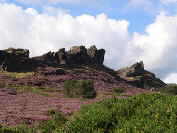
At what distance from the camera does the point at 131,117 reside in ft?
46.1

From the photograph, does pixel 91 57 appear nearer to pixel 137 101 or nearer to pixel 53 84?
pixel 53 84

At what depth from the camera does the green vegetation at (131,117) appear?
41.6 ft

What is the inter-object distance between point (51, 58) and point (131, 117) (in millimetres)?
131694

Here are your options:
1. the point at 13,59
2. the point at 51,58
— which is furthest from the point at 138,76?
the point at 13,59

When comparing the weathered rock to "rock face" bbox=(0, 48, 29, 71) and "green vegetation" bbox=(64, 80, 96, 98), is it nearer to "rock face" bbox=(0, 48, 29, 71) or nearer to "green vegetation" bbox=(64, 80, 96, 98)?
"rock face" bbox=(0, 48, 29, 71)

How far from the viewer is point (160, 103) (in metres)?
14.7

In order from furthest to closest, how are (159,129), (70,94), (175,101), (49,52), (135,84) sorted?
(49,52), (135,84), (70,94), (175,101), (159,129)

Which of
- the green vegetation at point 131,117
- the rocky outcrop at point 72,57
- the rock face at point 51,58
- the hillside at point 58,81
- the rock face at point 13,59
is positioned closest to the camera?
the green vegetation at point 131,117

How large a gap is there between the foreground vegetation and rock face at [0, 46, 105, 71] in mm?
99167

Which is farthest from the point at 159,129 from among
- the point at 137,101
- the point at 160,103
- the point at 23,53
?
the point at 23,53

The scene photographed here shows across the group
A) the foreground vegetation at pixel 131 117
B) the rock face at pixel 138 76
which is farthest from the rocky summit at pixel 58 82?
the foreground vegetation at pixel 131 117

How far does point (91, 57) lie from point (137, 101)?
14554 centimetres

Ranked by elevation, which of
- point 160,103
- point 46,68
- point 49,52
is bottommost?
point 160,103

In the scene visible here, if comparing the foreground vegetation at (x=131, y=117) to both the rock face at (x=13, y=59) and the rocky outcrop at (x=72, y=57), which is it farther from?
the rocky outcrop at (x=72, y=57)
